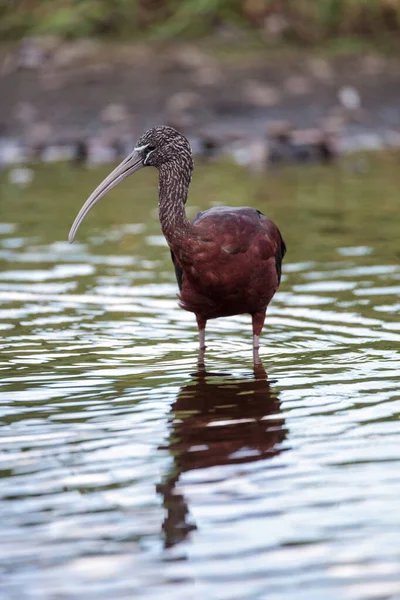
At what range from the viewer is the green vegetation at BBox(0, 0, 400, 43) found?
87.7 ft

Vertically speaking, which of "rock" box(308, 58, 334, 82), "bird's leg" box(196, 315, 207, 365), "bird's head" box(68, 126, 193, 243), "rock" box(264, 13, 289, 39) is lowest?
"rock" box(308, 58, 334, 82)

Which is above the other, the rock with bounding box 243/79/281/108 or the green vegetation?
the green vegetation

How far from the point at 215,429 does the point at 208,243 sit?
1.41 metres

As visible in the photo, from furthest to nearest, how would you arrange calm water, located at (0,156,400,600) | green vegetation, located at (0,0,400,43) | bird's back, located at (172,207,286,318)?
green vegetation, located at (0,0,400,43)
bird's back, located at (172,207,286,318)
calm water, located at (0,156,400,600)

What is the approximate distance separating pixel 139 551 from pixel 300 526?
65cm

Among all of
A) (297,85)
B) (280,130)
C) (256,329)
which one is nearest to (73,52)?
(297,85)

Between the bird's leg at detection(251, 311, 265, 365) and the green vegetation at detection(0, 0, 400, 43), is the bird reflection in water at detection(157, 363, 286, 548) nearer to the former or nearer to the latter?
the bird's leg at detection(251, 311, 265, 365)

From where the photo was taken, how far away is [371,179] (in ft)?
62.2

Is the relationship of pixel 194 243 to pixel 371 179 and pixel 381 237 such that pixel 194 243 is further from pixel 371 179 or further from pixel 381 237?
pixel 371 179

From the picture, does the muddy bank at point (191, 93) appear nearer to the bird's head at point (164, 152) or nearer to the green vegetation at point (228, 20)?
the green vegetation at point (228, 20)

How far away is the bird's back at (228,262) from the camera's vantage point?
747cm

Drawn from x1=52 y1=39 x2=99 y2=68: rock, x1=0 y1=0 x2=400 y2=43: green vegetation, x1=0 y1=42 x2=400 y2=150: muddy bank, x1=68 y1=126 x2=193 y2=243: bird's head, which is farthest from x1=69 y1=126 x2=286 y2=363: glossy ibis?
x1=0 y1=0 x2=400 y2=43: green vegetation

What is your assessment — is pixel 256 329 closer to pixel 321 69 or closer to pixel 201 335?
pixel 201 335

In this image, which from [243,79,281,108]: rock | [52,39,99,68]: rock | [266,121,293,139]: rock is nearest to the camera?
[266,121,293,139]: rock
